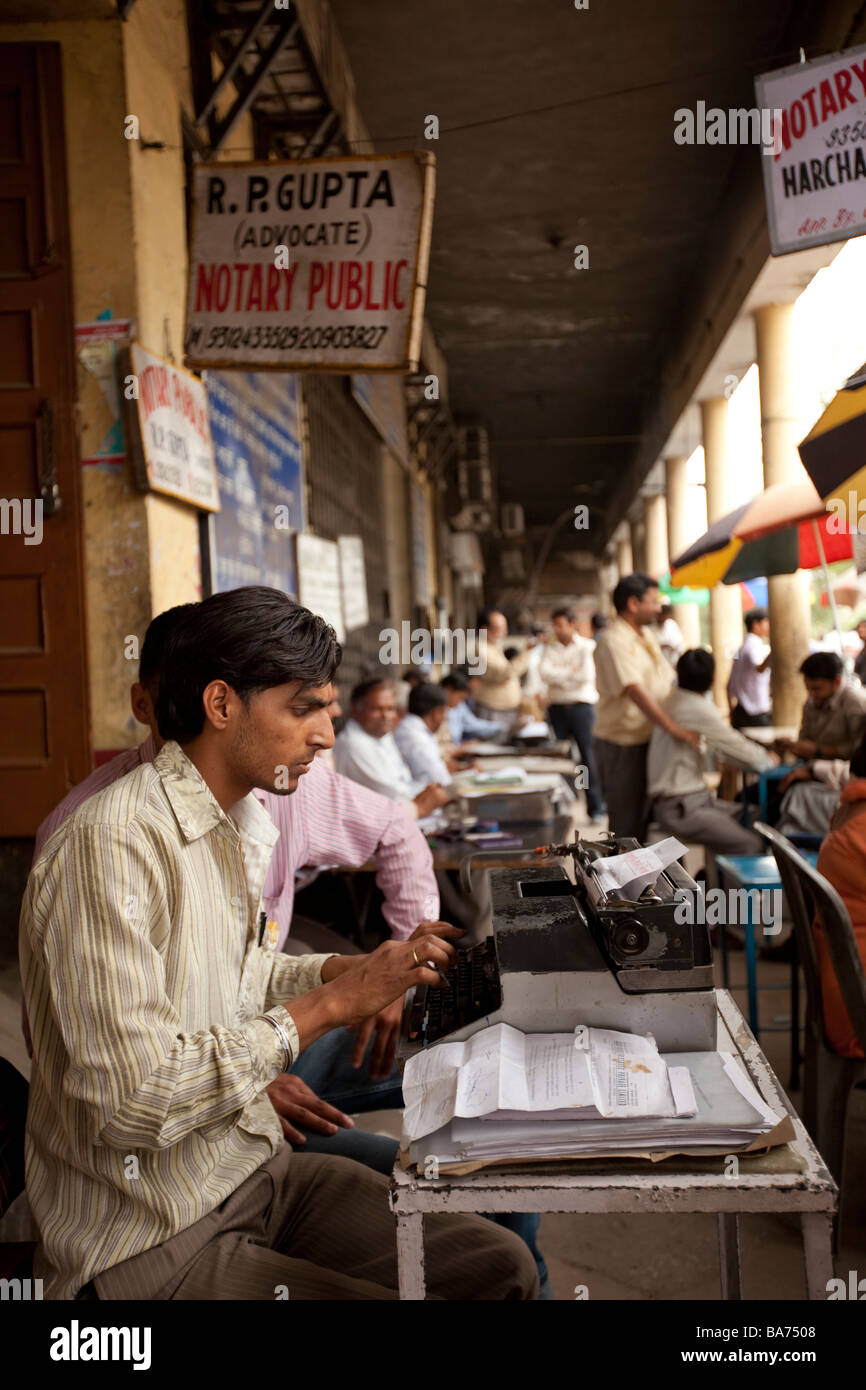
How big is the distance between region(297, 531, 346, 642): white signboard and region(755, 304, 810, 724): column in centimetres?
404

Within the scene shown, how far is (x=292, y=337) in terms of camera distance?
3.93 meters

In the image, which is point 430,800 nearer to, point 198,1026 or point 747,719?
point 198,1026

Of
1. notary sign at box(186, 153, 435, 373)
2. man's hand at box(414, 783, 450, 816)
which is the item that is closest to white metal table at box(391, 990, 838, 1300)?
man's hand at box(414, 783, 450, 816)

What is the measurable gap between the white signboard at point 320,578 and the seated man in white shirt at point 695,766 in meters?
2.00

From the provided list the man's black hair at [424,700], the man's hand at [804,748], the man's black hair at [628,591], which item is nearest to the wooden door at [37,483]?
the man's black hair at [424,700]

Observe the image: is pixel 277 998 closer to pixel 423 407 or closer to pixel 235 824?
pixel 235 824

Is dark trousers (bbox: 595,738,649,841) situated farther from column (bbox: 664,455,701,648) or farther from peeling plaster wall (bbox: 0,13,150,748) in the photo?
column (bbox: 664,455,701,648)

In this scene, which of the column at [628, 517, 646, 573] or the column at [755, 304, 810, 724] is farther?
the column at [628, 517, 646, 573]

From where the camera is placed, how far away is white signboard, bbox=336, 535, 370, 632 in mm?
7652

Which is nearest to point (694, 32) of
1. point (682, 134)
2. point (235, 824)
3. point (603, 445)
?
point (682, 134)

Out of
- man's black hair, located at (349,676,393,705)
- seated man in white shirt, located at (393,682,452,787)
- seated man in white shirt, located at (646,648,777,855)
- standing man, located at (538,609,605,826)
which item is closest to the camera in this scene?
man's black hair, located at (349,676,393,705)

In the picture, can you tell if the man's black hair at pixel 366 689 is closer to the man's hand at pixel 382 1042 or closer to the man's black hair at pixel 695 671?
the man's black hair at pixel 695 671

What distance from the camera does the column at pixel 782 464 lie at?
9.12 meters

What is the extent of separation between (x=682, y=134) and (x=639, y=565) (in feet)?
46.6
